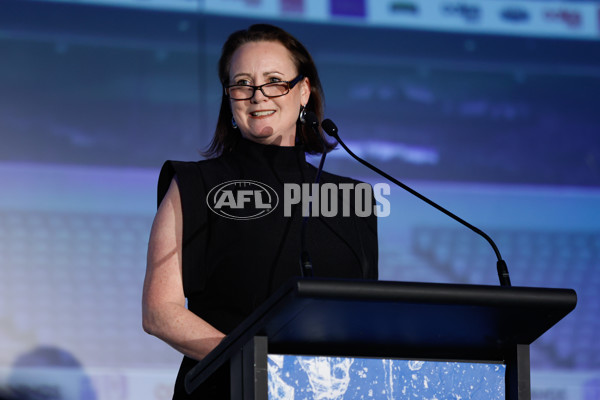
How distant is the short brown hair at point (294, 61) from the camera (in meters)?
1.82

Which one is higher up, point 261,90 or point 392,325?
point 261,90

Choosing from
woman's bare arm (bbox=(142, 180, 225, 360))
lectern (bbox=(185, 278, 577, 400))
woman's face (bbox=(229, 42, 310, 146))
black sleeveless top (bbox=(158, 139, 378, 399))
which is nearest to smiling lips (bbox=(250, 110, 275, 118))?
woman's face (bbox=(229, 42, 310, 146))

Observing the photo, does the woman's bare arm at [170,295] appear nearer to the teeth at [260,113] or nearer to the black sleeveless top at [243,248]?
the black sleeveless top at [243,248]

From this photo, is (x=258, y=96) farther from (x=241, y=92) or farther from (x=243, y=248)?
(x=243, y=248)

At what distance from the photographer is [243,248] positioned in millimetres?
1567

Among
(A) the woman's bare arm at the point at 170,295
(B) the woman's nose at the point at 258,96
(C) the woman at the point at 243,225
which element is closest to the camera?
(A) the woman's bare arm at the point at 170,295

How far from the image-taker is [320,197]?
1.75 m

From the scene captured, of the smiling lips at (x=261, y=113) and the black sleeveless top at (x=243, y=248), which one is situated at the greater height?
the smiling lips at (x=261, y=113)

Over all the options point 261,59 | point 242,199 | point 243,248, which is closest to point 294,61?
point 261,59

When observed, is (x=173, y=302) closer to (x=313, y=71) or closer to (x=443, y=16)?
(x=313, y=71)

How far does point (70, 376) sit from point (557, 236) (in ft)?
5.35

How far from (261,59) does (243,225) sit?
38cm

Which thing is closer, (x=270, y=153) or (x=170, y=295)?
(x=170, y=295)

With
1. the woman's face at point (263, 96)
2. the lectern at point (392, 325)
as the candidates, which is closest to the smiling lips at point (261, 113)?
the woman's face at point (263, 96)
